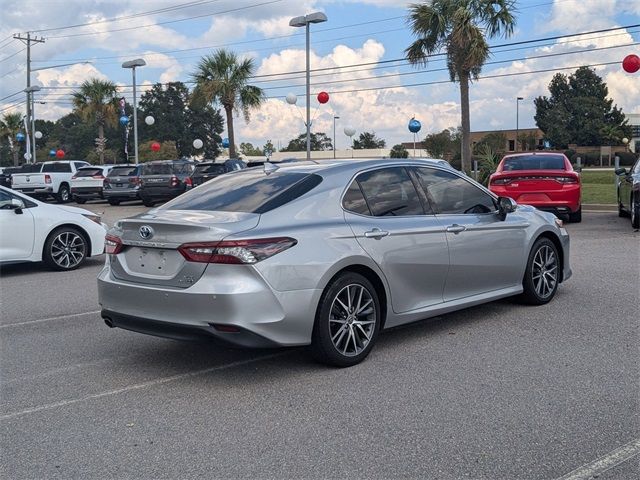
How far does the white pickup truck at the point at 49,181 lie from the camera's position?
2898 centimetres

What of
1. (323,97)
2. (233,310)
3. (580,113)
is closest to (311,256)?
(233,310)

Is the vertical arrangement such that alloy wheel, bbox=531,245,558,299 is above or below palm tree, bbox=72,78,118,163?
below

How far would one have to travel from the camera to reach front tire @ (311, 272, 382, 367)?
520cm

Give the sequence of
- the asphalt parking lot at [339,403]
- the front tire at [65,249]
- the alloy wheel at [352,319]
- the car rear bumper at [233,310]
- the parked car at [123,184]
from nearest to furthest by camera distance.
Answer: the asphalt parking lot at [339,403]
the car rear bumper at [233,310]
the alloy wheel at [352,319]
the front tire at [65,249]
the parked car at [123,184]

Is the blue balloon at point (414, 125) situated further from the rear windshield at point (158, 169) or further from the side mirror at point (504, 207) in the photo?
the side mirror at point (504, 207)

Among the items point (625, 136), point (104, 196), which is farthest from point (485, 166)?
point (625, 136)

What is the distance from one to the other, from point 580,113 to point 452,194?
97.2m

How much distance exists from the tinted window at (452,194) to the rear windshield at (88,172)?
25.6 metres

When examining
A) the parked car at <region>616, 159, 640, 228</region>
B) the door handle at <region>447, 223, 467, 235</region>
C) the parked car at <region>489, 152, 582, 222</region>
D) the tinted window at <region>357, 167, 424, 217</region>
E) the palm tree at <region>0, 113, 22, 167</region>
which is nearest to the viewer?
the tinted window at <region>357, 167, 424, 217</region>

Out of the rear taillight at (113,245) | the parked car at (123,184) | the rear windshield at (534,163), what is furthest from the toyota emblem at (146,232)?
the parked car at (123,184)

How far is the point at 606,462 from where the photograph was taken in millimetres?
3744

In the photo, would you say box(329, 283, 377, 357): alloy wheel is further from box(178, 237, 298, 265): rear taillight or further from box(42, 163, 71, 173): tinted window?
box(42, 163, 71, 173): tinted window

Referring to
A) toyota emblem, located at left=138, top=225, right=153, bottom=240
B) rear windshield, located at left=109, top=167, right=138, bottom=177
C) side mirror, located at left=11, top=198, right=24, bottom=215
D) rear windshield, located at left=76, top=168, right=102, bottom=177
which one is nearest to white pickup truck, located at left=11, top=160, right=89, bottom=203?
rear windshield, located at left=76, top=168, right=102, bottom=177

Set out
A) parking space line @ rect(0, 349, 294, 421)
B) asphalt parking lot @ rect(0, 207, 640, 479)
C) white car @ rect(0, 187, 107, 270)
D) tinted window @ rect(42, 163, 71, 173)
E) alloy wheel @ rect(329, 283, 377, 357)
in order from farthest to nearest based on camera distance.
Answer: tinted window @ rect(42, 163, 71, 173)
white car @ rect(0, 187, 107, 270)
alloy wheel @ rect(329, 283, 377, 357)
parking space line @ rect(0, 349, 294, 421)
asphalt parking lot @ rect(0, 207, 640, 479)
